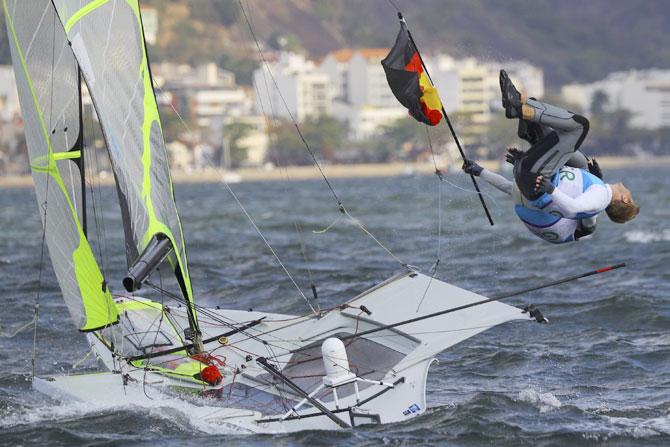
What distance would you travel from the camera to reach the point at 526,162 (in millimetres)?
7035

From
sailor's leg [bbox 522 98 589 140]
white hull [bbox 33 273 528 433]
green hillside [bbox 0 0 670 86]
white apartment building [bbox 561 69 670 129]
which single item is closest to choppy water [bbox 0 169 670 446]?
white hull [bbox 33 273 528 433]

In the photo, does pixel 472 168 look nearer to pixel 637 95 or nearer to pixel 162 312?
pixel 162 312

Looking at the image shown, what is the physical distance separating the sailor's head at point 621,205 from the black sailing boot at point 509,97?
77 cm

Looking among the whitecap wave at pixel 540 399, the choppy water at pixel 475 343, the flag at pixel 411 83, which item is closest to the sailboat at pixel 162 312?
the choppy water at pixel 475 343

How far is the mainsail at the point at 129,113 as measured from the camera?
28.0 feet

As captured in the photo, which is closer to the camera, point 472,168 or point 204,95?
point 472,168

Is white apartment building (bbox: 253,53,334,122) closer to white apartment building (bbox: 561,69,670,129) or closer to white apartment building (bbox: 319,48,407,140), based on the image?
white apartment building (bbox: 319,48,407,140)

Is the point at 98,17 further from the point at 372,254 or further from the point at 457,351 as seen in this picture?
the point at 372,254

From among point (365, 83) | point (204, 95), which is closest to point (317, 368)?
point (204, 95)

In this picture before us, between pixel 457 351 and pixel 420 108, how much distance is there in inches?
154

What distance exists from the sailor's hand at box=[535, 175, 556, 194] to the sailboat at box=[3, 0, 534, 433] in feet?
4.23

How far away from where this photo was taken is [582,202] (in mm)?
7043

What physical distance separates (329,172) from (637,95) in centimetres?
2884

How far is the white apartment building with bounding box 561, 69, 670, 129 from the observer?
118 metres
